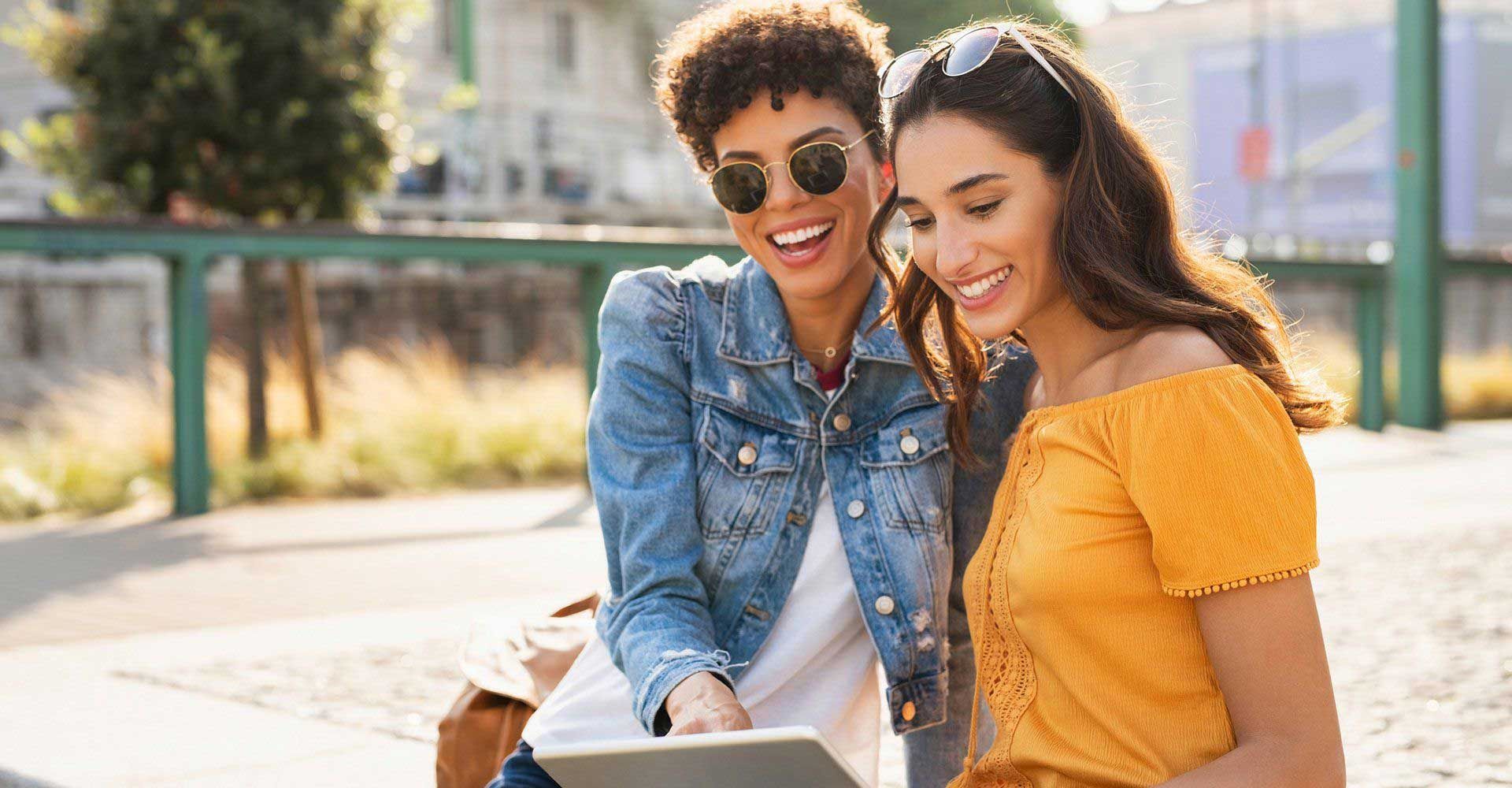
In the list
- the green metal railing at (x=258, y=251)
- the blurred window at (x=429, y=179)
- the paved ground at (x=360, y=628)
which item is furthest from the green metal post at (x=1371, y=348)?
the blurred window at (x=429, y=179)

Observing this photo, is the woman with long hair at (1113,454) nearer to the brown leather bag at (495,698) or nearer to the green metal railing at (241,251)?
the brown leather bag at (495,698)

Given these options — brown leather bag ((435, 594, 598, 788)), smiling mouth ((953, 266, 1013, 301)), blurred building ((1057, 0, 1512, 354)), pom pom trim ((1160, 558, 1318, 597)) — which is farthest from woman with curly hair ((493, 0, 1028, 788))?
blurred building ((1057, 0, 1512, 354))

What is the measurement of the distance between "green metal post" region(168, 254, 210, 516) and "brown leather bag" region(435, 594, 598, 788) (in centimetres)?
547

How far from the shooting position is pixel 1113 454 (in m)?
1.74

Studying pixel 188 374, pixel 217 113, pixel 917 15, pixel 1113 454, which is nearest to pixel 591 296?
pixel 188 374

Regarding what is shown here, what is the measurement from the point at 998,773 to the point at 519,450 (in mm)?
8127

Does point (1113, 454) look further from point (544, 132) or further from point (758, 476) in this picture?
point (544, 132)

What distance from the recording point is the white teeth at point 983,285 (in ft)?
6.29

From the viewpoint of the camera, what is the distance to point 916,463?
7.82ft

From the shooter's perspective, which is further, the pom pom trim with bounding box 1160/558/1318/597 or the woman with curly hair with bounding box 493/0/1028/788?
the woman with curly hair with bounding box 493/0/1028/788

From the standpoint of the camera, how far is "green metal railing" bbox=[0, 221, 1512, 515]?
7.29 m

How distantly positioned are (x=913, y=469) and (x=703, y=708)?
55cm

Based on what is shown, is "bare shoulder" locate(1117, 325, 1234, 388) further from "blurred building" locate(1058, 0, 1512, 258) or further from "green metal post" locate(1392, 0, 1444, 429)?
"blurred building" locate(1058, 0, 1512, 258)

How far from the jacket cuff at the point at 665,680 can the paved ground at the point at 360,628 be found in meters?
1.13
